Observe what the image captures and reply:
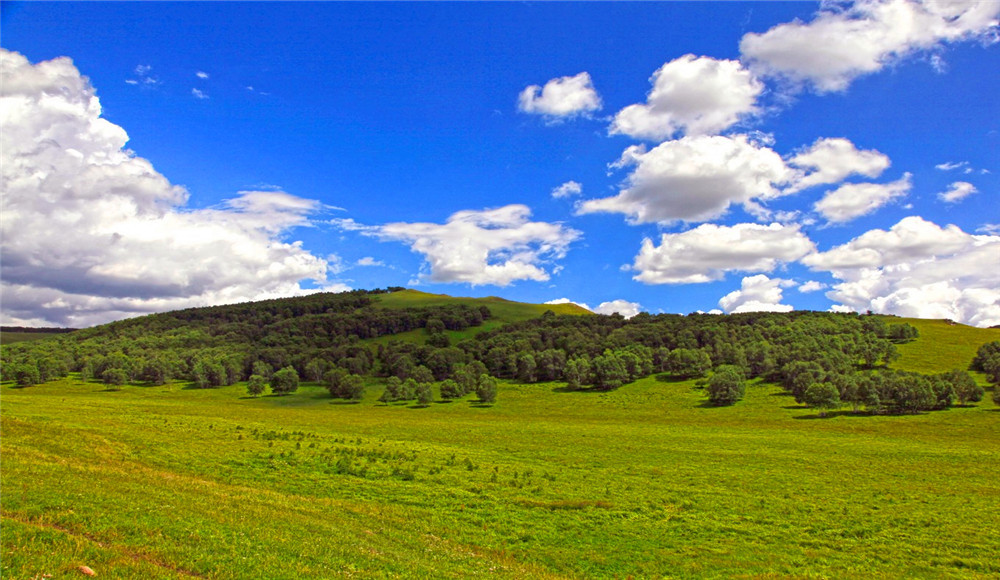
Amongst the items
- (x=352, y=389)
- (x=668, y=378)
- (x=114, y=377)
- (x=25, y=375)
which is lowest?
(x=352, y=389)

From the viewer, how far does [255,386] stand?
541 feet

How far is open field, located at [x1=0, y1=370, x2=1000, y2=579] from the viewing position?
626 inches

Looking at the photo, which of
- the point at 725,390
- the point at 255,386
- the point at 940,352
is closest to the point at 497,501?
the point at 725,390

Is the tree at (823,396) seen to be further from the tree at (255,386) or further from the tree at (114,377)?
the tree at (114,377)

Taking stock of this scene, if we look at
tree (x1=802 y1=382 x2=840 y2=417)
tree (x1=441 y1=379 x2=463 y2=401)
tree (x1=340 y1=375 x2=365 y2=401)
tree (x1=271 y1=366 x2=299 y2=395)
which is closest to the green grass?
tree (x1=802 y1=382 x2=840 y2=417)

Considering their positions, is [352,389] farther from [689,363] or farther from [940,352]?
[940,352]

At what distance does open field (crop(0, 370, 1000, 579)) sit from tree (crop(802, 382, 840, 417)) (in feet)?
168

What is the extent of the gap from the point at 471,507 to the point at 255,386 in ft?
512

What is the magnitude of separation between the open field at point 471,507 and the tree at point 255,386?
118 metres

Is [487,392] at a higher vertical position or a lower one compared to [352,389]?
higher

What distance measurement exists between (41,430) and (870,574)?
51510 mm

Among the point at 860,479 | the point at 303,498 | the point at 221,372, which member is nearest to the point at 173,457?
the point at 303,498

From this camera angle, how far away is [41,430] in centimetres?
3478

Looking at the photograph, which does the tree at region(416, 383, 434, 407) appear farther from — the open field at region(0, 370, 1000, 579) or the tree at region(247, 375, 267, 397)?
the open field at region(0, 370, 1000, 579)
